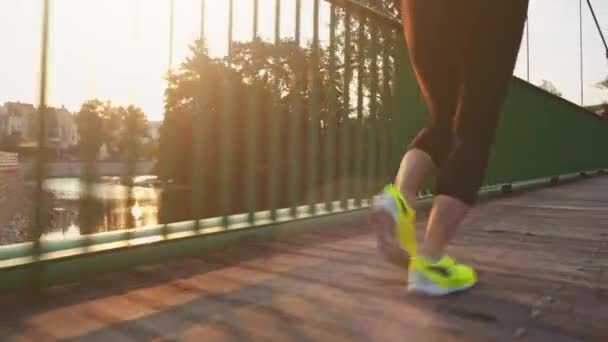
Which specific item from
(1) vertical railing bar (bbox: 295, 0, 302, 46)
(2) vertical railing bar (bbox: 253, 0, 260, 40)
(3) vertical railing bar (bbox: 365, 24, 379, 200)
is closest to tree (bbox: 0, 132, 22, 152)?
(2) vertical railing bar (bbox: 253, 0, 260, 40)

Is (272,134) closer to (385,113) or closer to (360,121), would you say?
(360,121)

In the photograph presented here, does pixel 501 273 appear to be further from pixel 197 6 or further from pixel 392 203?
pixel 197 6

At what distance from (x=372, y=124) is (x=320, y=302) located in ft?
5.74

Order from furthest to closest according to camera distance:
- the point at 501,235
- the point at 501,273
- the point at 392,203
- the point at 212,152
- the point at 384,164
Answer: the point at 384,164, the point at 501,235, the point at 212,152, the point at 501,273, the point at 392,203

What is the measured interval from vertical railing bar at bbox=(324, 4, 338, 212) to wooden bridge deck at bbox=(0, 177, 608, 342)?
66 centimetres

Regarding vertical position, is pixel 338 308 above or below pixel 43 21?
below

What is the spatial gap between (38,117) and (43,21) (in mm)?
272

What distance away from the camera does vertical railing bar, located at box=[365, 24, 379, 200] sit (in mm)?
2729

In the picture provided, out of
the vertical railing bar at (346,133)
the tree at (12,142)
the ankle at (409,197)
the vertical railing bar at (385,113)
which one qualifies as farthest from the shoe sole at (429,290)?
the vertical railing bar at (385,113)

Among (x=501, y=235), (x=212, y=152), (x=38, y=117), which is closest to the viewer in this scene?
(x=38, y=117)

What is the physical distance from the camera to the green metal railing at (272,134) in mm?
1497

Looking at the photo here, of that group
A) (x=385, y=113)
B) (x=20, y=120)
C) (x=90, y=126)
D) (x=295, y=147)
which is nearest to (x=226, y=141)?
(x=295, y=147)

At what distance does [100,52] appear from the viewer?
1690 mm

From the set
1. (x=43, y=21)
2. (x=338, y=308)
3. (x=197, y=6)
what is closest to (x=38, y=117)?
(x=43, y=21)
